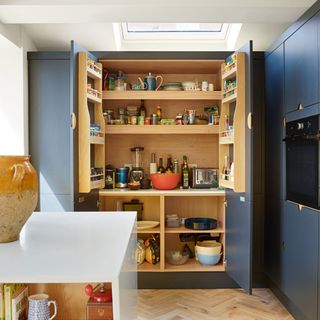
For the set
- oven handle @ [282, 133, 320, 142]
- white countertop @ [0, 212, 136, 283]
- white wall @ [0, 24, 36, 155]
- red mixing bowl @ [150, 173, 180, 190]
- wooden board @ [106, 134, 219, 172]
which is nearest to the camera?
white countertop @ [0, 212, 136, 283]

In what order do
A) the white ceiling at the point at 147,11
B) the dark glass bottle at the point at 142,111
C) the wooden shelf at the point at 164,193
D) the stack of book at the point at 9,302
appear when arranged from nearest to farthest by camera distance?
the stack of book at the point at 9,302, the white ceiling at the point at 147,11, the wooden shelf at the point at 164,193, the dark glass bottle at the point at 142,111

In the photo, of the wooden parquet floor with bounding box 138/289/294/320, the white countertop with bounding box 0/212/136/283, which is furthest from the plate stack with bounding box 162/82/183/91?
the white countertop with bounding box 0/212/136/283

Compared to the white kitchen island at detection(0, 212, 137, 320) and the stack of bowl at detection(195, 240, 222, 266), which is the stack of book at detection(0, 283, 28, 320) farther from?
→ the stack of bowl at detection(195, 240, 222, 266)

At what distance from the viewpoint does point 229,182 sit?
3.35m

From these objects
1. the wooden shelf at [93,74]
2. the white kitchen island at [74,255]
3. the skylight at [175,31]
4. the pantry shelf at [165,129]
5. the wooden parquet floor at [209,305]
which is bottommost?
the wooden parquet floor at [209,305]

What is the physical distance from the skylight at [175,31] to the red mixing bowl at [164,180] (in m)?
1.32

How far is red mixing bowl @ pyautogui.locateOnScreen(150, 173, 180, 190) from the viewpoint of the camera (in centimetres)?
366

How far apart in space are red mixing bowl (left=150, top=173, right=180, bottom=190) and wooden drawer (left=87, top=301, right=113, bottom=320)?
98.9 inches

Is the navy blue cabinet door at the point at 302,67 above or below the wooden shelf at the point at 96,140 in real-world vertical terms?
above

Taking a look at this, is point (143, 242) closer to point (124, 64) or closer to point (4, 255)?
point (124, 64)

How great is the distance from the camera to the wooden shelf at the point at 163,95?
3668 millimetres

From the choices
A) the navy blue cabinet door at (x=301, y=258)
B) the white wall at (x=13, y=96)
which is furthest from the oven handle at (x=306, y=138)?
the white wall at (x=13, y=96)

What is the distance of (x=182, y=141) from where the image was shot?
13.2 feet

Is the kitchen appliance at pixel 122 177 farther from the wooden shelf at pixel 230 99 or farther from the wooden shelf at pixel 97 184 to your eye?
the wooden shelf at pixel 230 99
